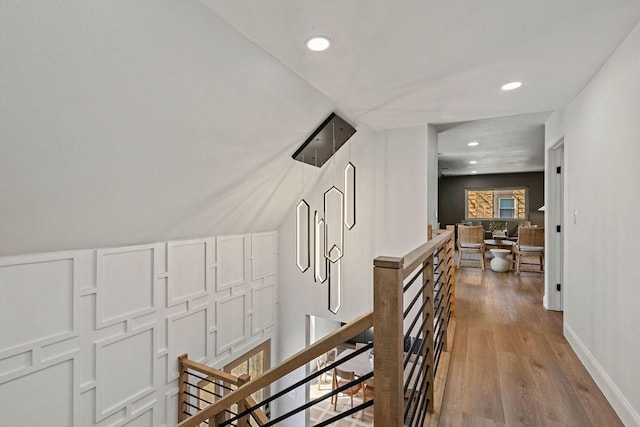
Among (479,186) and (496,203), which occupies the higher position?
(479,186)

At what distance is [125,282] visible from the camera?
308cm

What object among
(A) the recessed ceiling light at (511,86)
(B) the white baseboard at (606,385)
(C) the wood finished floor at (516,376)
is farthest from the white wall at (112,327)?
(B) the white baseboard at (606,385)

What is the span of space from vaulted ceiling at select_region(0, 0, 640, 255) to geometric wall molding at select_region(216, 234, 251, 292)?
3.90 feet

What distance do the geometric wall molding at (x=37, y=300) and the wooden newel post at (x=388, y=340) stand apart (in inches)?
110

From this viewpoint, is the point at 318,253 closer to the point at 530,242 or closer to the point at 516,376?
the point at 516,376

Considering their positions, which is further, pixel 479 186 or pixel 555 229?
pixel 479 186

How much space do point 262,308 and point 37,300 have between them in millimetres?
3035

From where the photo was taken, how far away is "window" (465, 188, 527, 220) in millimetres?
9086

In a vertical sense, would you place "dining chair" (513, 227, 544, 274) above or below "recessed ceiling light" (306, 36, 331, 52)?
below

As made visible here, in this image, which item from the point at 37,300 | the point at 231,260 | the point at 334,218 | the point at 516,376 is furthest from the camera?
the point at 334,218

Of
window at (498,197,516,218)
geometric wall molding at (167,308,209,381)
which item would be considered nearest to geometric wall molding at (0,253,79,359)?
geometric wall molding at (167,308,209,381)

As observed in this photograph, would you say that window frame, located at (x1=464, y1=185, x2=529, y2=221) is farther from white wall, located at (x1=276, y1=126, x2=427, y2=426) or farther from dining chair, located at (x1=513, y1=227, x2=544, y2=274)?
white wall, located at (x1=276, y1=126, x2=427, y2=426)

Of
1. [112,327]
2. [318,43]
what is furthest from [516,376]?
[112,327]

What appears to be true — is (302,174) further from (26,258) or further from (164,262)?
(26,258)
